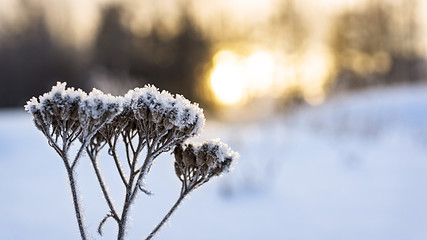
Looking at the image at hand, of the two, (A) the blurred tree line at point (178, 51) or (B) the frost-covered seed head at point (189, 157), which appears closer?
(B) the frost-covered seed head at point (189, 157)

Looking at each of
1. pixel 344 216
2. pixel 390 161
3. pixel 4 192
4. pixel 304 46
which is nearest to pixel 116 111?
pixel 344 216

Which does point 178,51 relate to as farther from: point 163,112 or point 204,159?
point 163,112

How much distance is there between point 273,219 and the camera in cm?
580

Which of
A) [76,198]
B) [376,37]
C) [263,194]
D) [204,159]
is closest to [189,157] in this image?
[204,159]

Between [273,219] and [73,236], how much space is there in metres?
2.46

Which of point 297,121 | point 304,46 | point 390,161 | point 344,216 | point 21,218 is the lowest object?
point 21,218

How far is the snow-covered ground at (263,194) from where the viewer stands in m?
5.31

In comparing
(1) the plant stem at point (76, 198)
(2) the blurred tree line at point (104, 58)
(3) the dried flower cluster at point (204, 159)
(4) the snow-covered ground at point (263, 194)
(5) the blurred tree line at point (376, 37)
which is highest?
(5) the blurred tree line at point (376, 37)

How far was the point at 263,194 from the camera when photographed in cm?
689

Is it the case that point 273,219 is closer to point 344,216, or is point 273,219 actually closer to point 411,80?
point 344,216

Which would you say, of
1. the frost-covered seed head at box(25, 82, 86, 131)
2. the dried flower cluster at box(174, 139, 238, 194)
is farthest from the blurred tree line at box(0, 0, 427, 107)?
the frost-covered seed head at box(25, 82, 86, 131)

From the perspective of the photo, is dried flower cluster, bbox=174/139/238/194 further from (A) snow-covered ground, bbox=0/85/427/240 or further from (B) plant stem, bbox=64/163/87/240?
(A) snow-covered ground, bbox=0/85/427/240

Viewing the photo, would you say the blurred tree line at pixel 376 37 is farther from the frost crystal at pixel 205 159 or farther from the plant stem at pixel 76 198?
the plant stem at pixel 76 198

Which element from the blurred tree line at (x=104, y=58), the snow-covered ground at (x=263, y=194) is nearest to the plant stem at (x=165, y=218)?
the snow-covered ground at (x=263, y=194)
